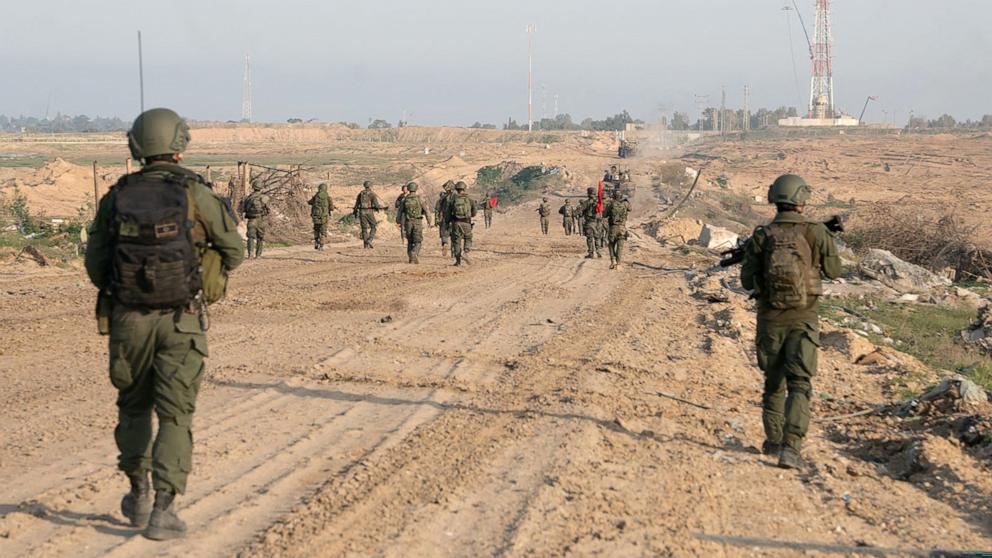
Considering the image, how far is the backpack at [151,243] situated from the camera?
4645mm

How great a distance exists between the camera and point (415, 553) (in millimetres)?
4867

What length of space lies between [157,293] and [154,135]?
742 millimetres

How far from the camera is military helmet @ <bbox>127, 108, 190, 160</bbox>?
4902 mm

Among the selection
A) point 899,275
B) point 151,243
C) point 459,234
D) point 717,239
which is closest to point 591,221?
point 459,234

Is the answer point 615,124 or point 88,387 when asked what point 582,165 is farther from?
point 615,124

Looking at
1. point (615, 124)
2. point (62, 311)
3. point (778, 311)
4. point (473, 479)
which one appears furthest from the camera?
point (615, 124)

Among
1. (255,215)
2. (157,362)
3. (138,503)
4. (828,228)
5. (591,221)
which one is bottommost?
(138,503)

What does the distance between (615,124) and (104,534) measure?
17732 centimetres

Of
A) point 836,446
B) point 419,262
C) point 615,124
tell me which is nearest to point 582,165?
point 419,262

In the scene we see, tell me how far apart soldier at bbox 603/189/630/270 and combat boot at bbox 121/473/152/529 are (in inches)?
593

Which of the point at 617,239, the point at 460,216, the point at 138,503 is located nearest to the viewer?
the point at 138,503

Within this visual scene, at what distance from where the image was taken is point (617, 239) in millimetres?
20781

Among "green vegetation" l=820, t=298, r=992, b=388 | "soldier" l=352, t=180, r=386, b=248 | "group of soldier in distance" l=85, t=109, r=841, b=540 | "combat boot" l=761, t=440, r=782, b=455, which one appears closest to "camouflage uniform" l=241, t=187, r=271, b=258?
"soldier" l=352, t=180, r=386, b=248

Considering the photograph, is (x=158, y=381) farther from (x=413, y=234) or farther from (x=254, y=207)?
(x=254, y=207)
